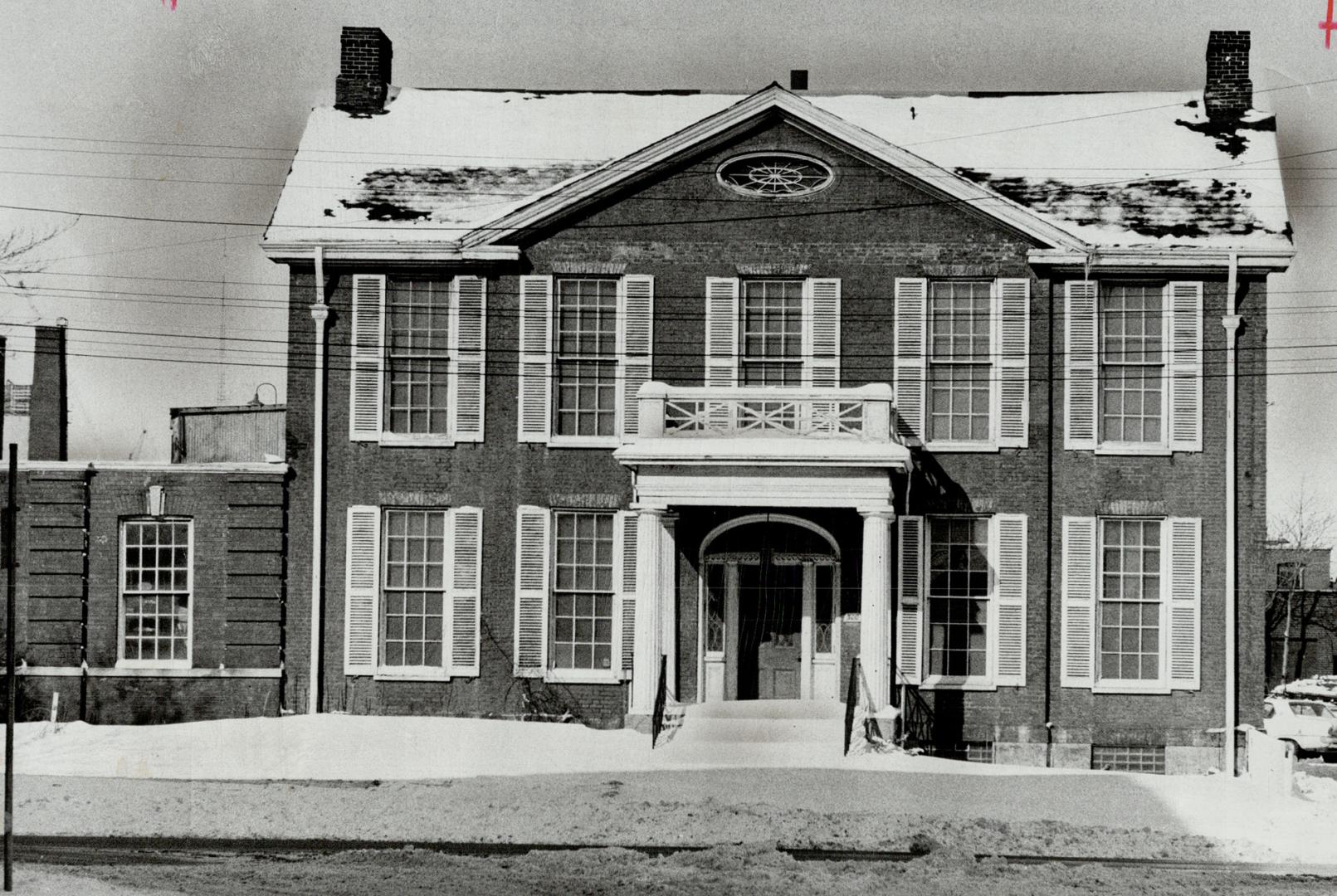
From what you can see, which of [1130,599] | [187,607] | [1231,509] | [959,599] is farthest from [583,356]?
[1231,509]

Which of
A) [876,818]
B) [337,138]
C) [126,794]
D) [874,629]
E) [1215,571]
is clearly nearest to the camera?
[876,818]

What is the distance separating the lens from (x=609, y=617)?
24281 mm

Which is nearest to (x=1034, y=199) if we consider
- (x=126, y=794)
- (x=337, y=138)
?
(x=337, y=138)

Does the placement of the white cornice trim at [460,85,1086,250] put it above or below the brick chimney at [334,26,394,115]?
below

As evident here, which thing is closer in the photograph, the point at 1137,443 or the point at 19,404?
the point at 1137,443

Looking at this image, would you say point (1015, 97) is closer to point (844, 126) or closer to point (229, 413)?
point (844, 126)

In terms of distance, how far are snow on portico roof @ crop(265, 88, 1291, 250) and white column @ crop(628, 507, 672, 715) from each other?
17.1 feet

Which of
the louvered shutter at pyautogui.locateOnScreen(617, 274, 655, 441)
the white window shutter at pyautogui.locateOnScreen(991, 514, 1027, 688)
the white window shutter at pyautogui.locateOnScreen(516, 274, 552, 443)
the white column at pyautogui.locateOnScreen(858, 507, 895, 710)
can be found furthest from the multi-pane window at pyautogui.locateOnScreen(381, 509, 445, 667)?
the white window shutter at pyautogui.locateOnScreen(991, 514, 1027, 688)

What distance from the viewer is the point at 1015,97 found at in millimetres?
27016

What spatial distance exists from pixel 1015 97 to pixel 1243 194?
13.9ft

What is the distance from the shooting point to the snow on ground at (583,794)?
1683 cm

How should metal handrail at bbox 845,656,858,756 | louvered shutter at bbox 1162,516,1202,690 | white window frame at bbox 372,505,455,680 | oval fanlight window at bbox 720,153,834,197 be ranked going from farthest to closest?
oval fanlight window at bbox 720,153,834,197
white window frame at bbox 372,505,455,680
louvered shutter at bbox 1162,516,1202,690
metal handrail at bbox 845,656,858,756

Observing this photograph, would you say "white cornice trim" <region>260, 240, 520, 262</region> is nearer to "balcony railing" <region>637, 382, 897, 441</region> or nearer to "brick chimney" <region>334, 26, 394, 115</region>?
"balcony railing" <region>637, 382, 897, 441</region>

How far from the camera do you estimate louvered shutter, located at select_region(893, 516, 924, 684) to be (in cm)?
2395
